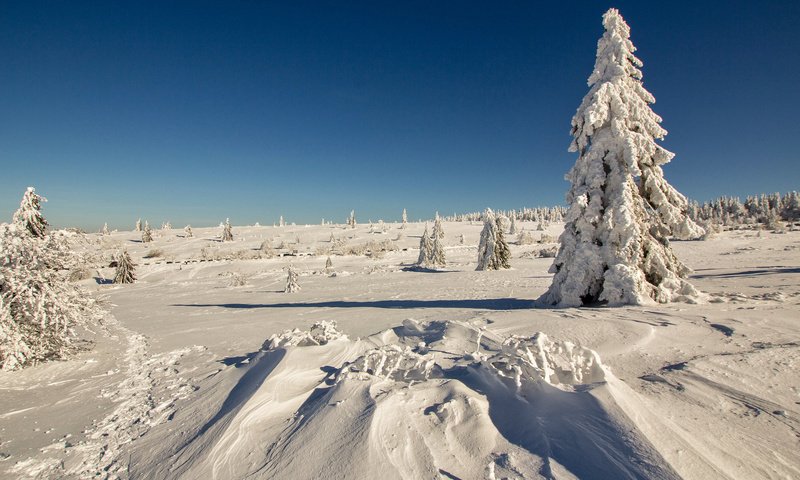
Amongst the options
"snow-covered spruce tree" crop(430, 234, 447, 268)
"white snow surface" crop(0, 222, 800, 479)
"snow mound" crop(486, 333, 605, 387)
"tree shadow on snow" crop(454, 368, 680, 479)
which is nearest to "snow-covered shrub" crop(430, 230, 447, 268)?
"snow-covered spruce tree" crop(430, 234, 447, 268)

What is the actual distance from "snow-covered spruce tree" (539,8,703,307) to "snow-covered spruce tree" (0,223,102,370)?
38.4 feet

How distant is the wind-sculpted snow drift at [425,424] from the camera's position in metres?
2.51

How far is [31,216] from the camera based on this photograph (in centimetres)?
719

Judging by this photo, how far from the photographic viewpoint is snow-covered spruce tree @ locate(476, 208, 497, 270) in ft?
84.3

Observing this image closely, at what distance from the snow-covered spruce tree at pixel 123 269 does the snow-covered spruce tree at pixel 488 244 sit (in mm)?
26990

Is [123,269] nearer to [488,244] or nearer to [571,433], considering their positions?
[488,244]

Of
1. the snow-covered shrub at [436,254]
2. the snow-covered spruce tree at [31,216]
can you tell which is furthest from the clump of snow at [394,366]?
the snow-covered shrub at [436,254]

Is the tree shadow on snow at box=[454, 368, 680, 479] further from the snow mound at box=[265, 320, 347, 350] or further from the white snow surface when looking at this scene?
the snow mound at box=[265, 320, 347, 350]

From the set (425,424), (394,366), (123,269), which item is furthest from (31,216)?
(123,269)

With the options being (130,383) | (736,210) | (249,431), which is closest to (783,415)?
(249,431)

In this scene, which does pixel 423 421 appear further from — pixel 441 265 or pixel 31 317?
pixel 441 265

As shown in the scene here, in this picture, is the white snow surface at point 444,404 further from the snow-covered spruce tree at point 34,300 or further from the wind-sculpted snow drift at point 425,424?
the snow-covered spruce tree at point 34,300

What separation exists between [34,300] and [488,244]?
23946mm

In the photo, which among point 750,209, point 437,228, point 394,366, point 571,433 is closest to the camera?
point 571,433
